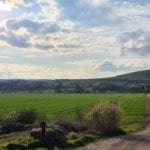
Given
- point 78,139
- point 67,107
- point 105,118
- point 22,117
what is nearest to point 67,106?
point 67,107

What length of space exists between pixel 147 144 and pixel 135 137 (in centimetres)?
426

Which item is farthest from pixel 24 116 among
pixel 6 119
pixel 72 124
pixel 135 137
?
pixel 135 137

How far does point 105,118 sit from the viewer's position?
121 ft

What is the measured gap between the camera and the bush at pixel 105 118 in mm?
36781

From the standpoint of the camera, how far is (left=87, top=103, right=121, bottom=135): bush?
121ft

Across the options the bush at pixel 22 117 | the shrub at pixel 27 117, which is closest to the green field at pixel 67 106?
the shrub at pixel 27 117

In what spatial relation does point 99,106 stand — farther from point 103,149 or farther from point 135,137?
point 103,149

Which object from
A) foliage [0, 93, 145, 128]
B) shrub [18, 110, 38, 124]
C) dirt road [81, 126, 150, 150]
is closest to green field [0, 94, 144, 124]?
foliage [0, 93, 145, 128]

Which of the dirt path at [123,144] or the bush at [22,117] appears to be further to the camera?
the bush at [22,117]

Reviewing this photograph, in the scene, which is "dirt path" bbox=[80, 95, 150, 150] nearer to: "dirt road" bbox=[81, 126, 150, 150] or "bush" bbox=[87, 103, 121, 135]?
"dirt road" bbox=[81, 126, 150, 150]

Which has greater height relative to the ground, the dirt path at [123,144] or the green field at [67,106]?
the green field at [67,106]

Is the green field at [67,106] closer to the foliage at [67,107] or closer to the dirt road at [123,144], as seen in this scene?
the foliage at [67,107]

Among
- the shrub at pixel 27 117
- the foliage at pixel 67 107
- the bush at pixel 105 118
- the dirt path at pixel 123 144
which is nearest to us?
the dirt path at pixel 123 144

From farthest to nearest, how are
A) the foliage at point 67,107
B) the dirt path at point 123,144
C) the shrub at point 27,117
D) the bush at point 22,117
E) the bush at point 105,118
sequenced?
the foliage at point 67,107
the shrub at point 27,117
the bush at point 22,117
the bush at point 105,118
the dirt path at point 123,144
